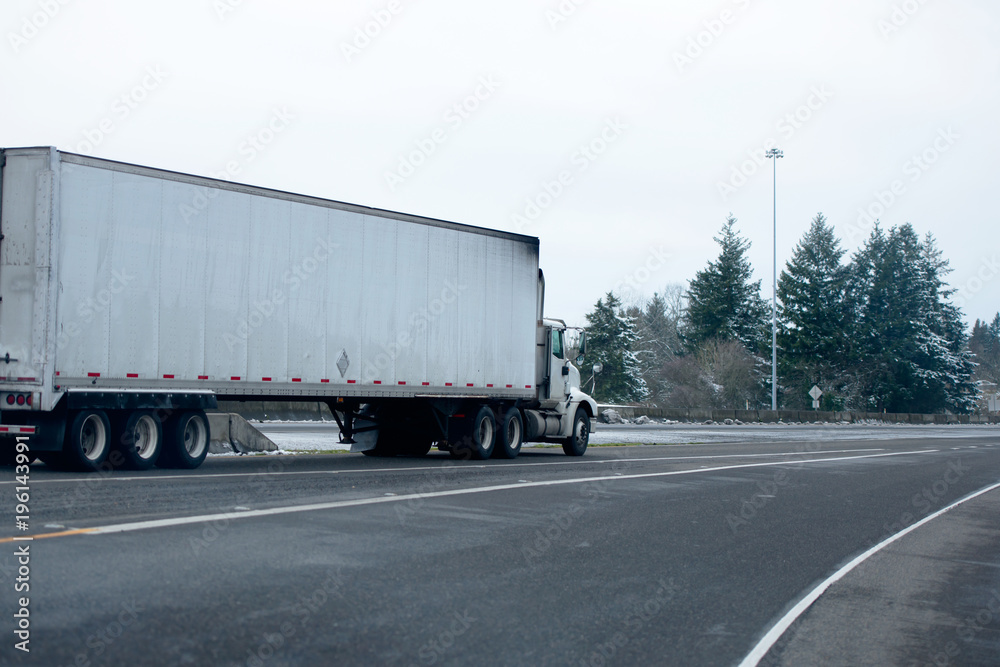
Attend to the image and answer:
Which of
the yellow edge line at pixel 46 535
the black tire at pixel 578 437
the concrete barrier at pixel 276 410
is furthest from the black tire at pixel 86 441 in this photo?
the concrete barrier at pixel 276 410

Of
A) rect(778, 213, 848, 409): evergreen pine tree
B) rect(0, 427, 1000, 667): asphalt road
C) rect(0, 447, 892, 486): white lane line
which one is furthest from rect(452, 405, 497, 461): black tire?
rect(778, 213, 848, 409): evergreen pine tree

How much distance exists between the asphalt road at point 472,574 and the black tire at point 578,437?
29.3 ft

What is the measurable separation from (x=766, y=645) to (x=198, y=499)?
251 inches

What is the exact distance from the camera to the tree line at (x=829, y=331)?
3268 inches

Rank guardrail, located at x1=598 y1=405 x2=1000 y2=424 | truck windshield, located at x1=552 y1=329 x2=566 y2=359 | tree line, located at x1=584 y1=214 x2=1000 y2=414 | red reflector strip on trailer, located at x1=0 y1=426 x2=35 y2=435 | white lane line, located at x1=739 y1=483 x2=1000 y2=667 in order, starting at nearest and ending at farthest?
Result: white lane line, located at x1=739 y1=483 x2=1000 y2=667 → red reflector strip on trailer, located at x1=0 y1=426 x2=35 y2=435 → truck windshield, located at x1=552 y1=329 x2=566 y2=359 → guardrail, located at x1=598 y1=405 x2=1000 y2=424 → tree line, located at x1=584 y1=214 x2=1000 y2=414

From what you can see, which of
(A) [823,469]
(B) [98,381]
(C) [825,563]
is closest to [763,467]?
(A) [823,469]

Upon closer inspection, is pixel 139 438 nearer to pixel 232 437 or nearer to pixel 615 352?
pixel 232 437

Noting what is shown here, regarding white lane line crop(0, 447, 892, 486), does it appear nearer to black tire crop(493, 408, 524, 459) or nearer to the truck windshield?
black tire crop(493, 408, 524, 459)

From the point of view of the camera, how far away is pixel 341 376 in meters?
17.0

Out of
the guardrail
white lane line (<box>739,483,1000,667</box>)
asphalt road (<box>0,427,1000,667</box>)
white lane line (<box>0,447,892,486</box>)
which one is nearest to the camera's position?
asphalt road (<box>0,427,1000,667</box>)

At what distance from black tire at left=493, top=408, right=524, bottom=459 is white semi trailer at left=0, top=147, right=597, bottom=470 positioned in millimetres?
70

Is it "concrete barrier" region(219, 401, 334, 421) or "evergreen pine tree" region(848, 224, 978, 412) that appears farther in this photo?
"evergreen pine tree" region(848, 224, 978, 412)

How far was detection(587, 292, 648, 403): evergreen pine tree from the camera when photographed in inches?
3312

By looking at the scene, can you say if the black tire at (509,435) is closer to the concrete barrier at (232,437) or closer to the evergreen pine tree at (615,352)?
the concrete barrier at (232,437)
